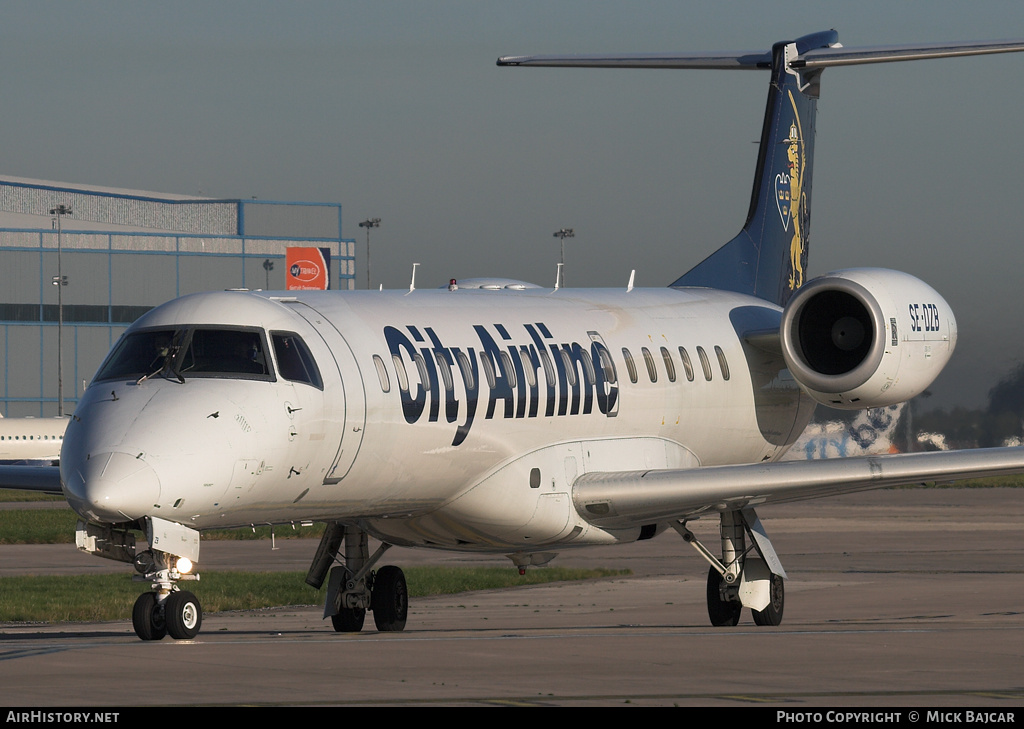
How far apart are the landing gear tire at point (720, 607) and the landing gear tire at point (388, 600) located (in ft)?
12.5

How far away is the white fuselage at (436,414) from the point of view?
14484 mm

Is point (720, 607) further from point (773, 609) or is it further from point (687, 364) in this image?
point (687, 364)

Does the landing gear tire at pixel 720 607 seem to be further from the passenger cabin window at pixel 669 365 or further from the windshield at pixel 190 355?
the windshield at pixel 190 355

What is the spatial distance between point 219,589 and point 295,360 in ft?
41.6

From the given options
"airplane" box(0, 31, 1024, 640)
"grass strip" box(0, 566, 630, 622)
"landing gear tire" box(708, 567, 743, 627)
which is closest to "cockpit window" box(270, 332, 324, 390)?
"airplane" box(0, 31, 1024, 640)

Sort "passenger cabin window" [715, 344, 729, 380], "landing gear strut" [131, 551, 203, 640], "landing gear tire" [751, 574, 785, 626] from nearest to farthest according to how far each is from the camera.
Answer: "landing gear strut" [131, 551, 203, 640] → "landing gear tire" [751, 574, 785, 626] → "passenger cabin window" [715, 344, 729, 380]

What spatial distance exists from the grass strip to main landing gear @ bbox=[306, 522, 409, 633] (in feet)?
12.6

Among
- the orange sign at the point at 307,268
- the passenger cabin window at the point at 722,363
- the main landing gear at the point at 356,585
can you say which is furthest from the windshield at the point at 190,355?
the orange sign at the point at 307,268

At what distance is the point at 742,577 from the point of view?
21.0 m

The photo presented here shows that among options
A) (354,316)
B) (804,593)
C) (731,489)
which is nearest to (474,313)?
(354,316)

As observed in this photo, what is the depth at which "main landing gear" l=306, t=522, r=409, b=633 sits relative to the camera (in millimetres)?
20375

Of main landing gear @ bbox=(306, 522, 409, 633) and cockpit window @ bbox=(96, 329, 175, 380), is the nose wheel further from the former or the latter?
main landing gear @ bbox=(306, 522, 409, 633)

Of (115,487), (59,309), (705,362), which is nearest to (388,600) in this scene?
(705,362)

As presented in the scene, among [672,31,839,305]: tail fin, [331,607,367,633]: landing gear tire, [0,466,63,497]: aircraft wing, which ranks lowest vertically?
[331,607,367,633]: landing gear tire
